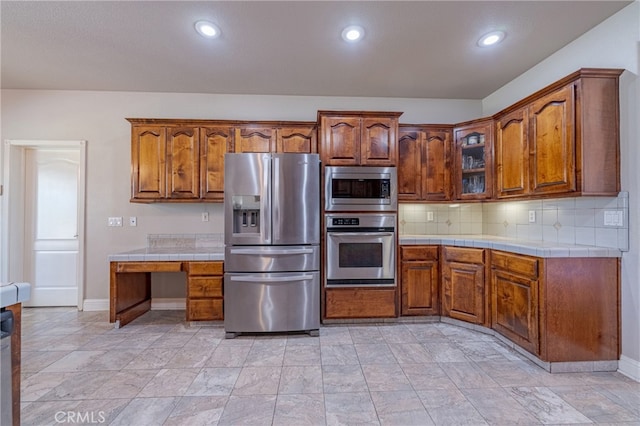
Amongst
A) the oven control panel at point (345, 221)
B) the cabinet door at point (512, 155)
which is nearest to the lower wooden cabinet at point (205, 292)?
the oven control panel at point (345, 221)

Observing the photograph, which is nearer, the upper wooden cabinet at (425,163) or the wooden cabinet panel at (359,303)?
the wooden cabinet panel at (359,303)

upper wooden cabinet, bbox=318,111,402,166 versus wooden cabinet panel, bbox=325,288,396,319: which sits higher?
upper wooden cabinet, bbox=318,111,402,166

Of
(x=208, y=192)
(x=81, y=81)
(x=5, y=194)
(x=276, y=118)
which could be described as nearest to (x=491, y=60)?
(x=276, y=118)

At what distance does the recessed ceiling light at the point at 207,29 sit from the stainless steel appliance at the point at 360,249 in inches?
73.1

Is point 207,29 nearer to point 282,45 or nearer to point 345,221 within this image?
point 282,45

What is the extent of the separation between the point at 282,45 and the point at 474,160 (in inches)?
92.5

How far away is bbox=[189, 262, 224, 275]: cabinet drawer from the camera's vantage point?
2977mm

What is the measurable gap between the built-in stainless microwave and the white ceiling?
1.04 m

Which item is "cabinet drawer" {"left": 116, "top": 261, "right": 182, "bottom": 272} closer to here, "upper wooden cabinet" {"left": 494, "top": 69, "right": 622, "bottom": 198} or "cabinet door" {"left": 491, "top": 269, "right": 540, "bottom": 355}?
"cabinet door" {"left": 491, "top": 269, "right": 540, "bottom": 355}

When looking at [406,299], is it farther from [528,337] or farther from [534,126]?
[534,126]

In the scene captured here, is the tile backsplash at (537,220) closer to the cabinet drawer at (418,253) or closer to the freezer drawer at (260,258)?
the cabinet drawer at (418,253)

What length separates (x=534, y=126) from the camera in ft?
8.18

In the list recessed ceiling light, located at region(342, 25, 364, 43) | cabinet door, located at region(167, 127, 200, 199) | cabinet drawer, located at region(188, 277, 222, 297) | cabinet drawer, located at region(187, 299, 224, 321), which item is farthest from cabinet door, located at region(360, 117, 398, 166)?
cabinet drawer, located at region(187, 299, 224, 321)

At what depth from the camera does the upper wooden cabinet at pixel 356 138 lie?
9.96 feet
